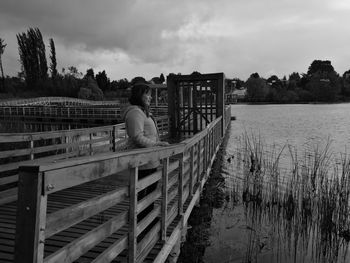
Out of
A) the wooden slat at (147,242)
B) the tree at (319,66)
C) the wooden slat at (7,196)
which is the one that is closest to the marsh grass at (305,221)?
→ the wooden slat at (147,242)

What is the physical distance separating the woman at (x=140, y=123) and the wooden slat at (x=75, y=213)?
3.33 ft

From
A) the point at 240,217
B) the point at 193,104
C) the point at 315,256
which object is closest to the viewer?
the point at 315,256

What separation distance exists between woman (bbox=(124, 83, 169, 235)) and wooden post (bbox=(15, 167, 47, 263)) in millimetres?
1906

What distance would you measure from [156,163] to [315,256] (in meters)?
3.85

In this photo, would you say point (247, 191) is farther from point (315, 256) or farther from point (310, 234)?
point (315, 256)

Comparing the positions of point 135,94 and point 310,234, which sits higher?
point 135,94

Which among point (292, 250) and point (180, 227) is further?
point (292, 250)

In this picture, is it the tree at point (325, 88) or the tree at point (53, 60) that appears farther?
the tree at point (325, 88)

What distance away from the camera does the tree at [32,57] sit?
77.8 m

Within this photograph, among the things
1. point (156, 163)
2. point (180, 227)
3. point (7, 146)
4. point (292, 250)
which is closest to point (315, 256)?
point (292, 250)

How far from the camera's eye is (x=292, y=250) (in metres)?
6.32

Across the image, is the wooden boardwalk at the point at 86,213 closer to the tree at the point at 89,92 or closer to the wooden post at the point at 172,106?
the wooden post at the point at 172,106

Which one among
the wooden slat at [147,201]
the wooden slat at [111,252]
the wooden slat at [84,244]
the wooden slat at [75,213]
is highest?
the wooden slat at [75,213]

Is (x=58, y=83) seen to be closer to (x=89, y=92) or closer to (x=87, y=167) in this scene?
(x=89, y=92)
